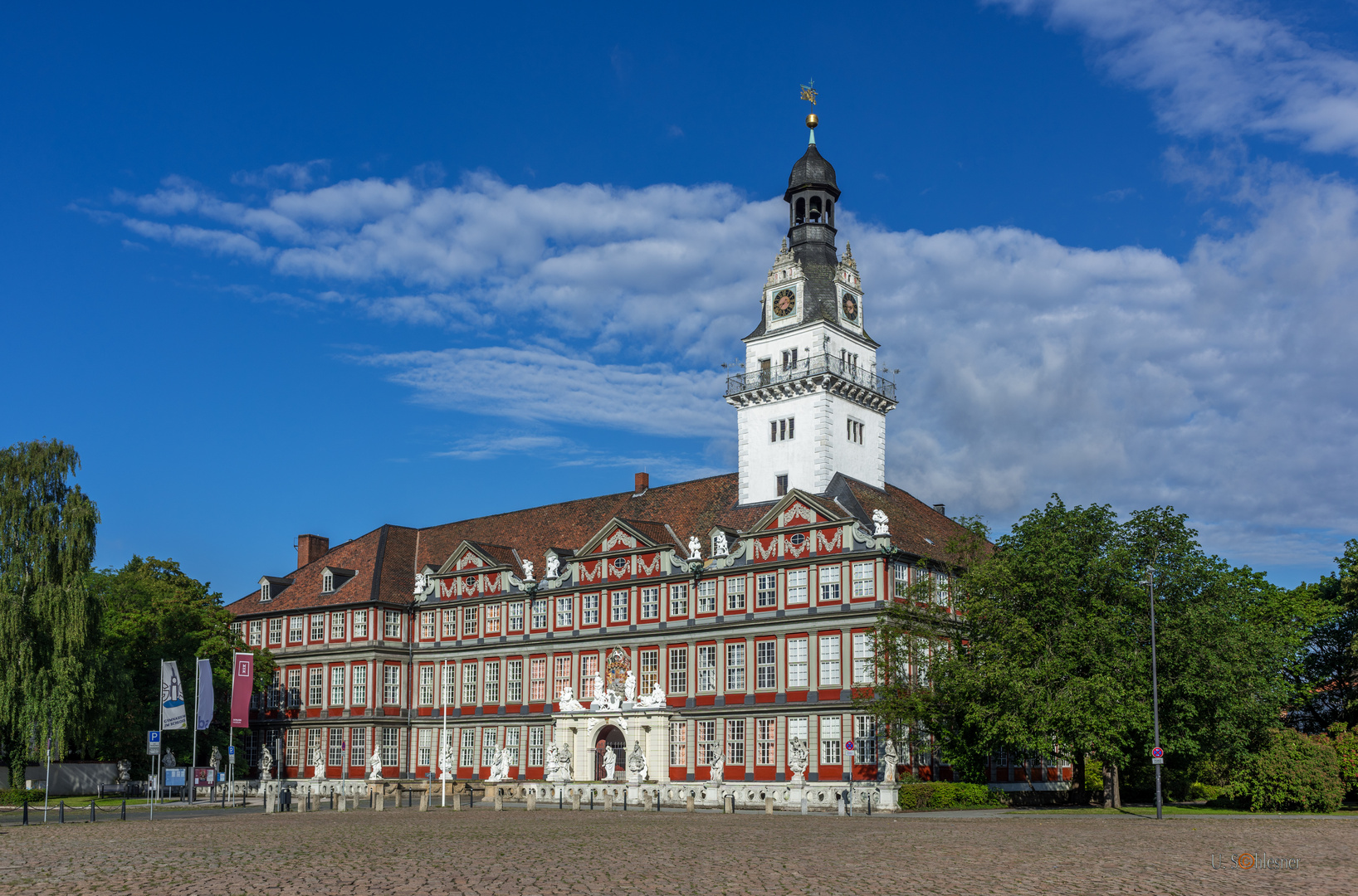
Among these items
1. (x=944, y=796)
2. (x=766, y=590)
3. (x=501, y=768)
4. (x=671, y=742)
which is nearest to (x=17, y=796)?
(x=501, y=768)

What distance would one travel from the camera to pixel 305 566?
87.8 metres

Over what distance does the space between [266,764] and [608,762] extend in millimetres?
24582

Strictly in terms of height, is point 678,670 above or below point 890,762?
above

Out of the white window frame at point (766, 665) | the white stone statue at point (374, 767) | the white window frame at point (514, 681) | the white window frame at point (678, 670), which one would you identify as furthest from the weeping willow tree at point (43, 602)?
the white window frame at point (766, 665)

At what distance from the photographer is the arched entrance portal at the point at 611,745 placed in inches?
2657

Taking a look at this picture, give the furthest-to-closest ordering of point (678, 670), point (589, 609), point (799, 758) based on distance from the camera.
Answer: point (589, 609) → point (678, 670) → point (799, 758)

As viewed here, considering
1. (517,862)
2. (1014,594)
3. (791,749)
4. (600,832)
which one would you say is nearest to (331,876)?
(517,862)

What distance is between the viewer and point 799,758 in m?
58.3

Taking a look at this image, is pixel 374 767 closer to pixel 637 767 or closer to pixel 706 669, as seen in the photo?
pixel 637 767

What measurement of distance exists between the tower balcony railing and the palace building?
0.14 meters

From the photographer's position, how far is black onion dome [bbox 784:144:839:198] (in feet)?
237

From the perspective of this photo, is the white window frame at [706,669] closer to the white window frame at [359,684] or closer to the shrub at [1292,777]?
the white window frame at [359,684]

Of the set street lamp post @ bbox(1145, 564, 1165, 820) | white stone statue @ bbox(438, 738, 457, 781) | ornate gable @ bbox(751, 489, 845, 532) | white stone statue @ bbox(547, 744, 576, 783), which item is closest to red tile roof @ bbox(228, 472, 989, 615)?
ornate gable @ bbox(751, 489, 845, 532)

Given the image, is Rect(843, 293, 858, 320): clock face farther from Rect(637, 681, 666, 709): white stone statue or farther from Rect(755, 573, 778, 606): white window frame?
Rect(637, 681, 666, 709): white stone statue
